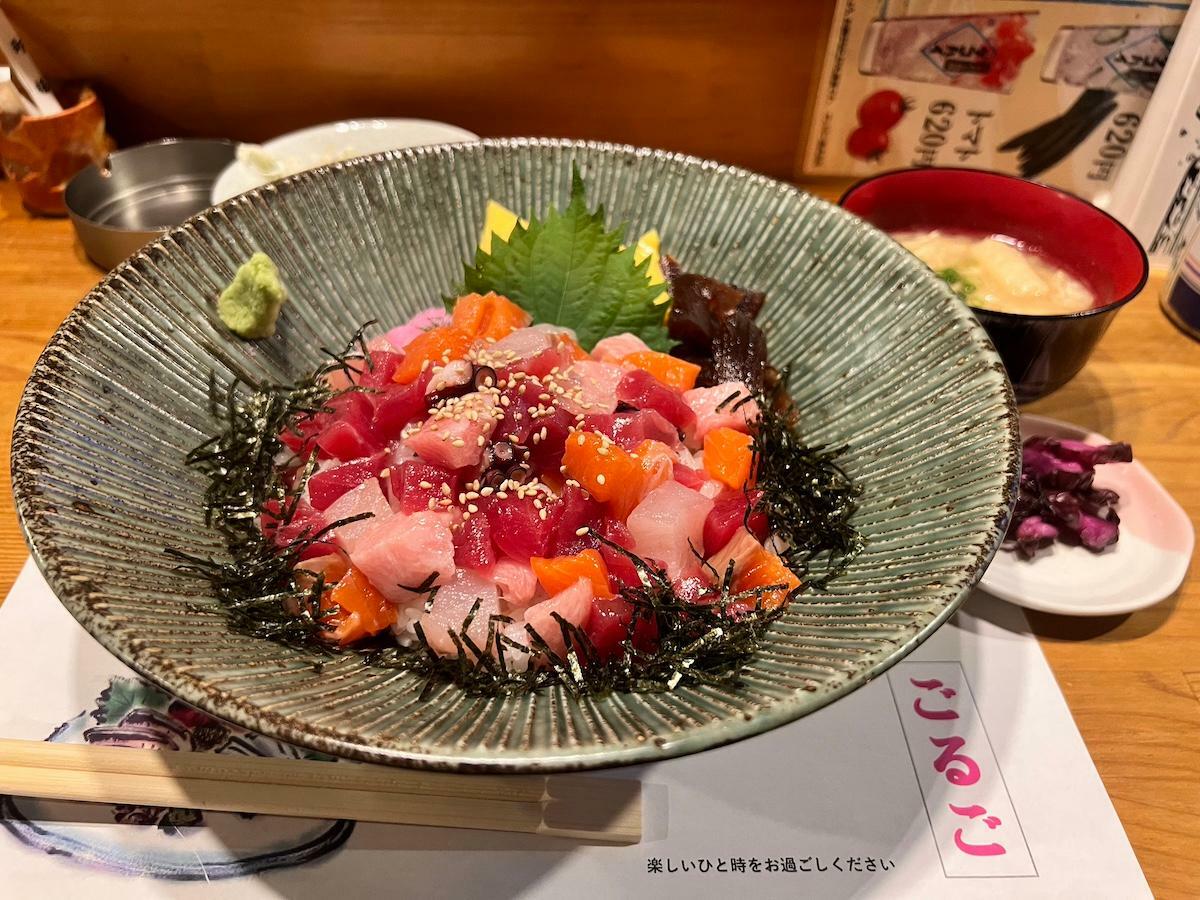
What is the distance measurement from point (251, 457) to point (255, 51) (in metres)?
1.83

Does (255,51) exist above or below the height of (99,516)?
above

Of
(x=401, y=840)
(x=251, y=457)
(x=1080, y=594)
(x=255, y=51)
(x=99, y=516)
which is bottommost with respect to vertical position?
(x=401, y=840)

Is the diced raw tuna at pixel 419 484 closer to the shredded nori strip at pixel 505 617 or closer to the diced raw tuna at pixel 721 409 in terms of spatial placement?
the shredded nori strip at pixel 505 617

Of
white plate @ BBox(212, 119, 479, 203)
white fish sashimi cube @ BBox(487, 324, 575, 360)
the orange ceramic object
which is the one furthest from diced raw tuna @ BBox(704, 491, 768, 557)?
the orange ceramic object

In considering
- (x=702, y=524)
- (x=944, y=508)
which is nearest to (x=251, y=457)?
(x=702, y=524)

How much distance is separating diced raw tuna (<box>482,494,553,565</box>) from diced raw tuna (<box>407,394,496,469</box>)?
0.40 feet

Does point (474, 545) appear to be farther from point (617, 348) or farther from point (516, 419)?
point (617, 348)

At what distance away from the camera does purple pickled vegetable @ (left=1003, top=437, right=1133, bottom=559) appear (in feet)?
6.09

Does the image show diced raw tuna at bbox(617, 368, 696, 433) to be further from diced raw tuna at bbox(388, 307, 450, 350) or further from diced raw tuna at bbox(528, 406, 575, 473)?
diced raw tuna at bbox(388, 307, 450, 350)

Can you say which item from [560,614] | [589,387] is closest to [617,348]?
[589,387]

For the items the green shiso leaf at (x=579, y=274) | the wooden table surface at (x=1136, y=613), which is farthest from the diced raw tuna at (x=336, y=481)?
the wooden table surface at (x=1136, y=613)

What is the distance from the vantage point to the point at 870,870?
139cm

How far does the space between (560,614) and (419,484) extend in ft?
1.26

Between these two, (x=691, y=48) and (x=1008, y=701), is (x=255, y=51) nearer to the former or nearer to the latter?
(x=691, y=48)
